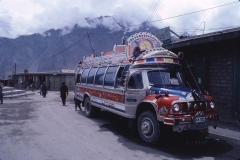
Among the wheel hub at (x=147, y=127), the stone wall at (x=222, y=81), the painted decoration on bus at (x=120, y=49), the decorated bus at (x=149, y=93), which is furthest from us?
the stone wall at (x=222, y=81)

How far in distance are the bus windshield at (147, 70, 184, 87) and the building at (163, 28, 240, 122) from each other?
4.42ft

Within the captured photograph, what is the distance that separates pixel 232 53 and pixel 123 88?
16.1 feet

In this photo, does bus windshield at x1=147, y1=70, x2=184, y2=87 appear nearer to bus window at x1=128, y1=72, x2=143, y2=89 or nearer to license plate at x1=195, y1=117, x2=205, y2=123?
bus window at x1=128, y1=72, x2=143, y2=89

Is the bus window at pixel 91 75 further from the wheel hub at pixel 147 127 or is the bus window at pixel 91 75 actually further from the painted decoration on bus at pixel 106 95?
the wheel hub at pixel 147 127

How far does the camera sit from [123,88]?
7.58m

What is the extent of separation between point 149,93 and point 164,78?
91 cm

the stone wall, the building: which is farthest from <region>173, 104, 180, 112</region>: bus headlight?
the stone wall

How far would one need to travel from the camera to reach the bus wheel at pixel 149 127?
19.6 ft

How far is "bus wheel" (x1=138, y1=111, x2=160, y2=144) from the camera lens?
5.96m

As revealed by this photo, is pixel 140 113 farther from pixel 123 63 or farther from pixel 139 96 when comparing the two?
pixel 123 63

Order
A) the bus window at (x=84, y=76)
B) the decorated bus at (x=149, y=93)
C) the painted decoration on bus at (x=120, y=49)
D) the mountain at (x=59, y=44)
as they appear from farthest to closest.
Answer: the mountain at (x=59, y=44) → the bus window at (x=84, y=76) → the painted decoration on bus at (x=120, y=49) → the decorated bus at (x=149, y=93)

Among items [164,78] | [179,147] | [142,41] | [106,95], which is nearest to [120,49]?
[142,41]

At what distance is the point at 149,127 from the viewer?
6164 millimetres

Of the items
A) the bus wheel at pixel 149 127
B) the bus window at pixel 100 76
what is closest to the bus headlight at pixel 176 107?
the bus wheel at pixel 149 127
